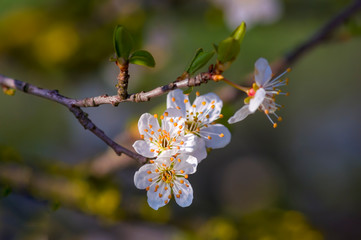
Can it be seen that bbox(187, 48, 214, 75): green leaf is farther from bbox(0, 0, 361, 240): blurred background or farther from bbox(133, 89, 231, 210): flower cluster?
bbox(0, 0, 361, 240): blurred background

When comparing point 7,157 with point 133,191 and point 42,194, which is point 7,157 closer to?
point 42,194

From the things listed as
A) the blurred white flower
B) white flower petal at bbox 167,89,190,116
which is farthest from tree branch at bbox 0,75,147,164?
the blurred white flower

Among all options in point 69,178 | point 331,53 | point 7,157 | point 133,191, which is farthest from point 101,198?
point 331,53

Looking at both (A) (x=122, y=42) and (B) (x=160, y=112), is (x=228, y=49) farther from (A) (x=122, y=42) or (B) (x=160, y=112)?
(B) (x=160, y=112)

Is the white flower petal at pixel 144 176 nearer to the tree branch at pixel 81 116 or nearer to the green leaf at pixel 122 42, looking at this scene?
the tree branch at pixel 81 116

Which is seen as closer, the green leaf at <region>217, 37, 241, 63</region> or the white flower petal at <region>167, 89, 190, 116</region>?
the green leaf at <region>217, 37, 241, 63</region>
